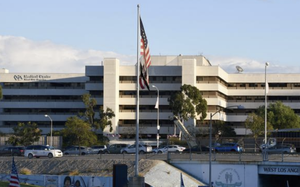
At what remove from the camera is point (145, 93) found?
377ft

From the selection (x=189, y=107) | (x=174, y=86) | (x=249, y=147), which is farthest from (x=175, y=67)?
(x=249, y=147)

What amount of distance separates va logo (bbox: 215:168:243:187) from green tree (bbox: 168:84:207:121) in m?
47.9

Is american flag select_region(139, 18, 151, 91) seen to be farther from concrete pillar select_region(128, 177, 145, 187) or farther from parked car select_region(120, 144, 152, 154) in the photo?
parked car select_region(120, 144, 152, 154)

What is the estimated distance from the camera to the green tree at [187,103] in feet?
344

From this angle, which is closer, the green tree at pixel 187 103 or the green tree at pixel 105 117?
the green tree at pixel 187 103

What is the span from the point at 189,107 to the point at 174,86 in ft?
32.7

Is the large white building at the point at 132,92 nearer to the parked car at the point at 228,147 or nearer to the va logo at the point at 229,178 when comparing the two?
the parked car at the point at 228,147

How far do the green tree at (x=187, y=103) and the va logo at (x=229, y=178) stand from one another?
47901 mm

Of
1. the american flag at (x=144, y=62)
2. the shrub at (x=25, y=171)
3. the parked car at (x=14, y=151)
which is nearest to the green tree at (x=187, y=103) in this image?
the parked car at (x=14, y=151)

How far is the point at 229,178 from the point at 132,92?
59.6 meters

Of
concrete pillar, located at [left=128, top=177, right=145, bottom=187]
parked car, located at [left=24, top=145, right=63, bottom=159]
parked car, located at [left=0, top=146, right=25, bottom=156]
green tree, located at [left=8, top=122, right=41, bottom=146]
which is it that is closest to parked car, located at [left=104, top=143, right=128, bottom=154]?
parked car, located at [left=0, top=146, right=25, bottom=156]

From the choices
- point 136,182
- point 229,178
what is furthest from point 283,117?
point 136,182

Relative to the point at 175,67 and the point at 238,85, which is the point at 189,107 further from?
the point at 238,85

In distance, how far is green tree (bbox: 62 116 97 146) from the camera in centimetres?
10000
